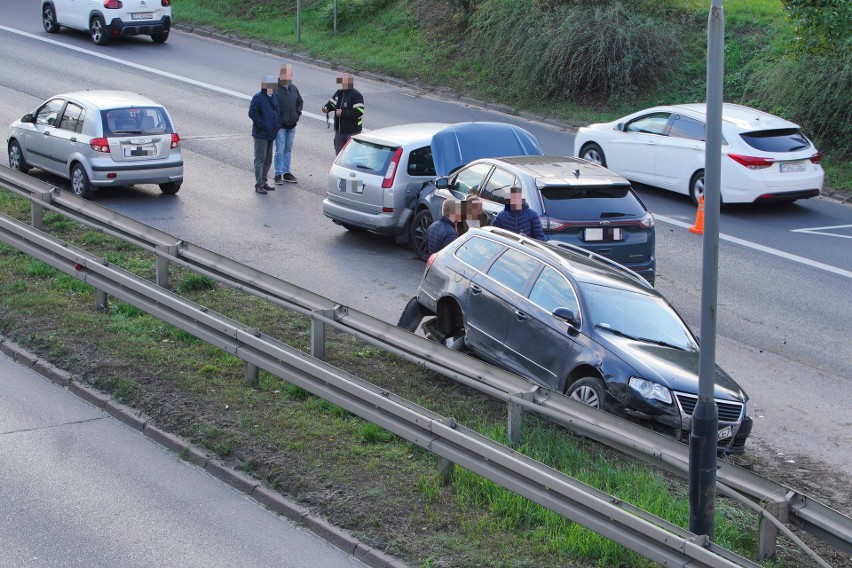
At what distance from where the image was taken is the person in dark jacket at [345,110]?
19.9m

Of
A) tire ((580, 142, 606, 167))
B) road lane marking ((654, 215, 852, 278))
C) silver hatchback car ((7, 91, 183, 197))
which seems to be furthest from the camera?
tire ((580, 142, 606, 167))

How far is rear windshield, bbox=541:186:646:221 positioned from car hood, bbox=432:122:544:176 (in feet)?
8.67

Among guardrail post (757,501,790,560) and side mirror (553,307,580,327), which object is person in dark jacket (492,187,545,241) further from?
guardrail post (757,501,790,560)

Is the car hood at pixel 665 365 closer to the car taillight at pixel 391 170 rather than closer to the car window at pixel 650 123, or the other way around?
the car taillight at pixel 391 170

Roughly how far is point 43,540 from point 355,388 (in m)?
2.53

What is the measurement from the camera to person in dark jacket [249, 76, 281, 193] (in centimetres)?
1881

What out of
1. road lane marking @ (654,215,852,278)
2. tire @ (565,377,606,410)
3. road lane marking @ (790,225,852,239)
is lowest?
road lane marking @ (654,215,852,278)

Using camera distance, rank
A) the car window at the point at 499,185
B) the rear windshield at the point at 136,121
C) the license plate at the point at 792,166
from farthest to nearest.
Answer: the license plate at the point at 792,166, the rear windshield at the point at 136,121, the car window at the point at 499,185

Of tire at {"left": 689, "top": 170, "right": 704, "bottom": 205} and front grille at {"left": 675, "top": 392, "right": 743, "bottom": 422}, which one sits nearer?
front grille at {"left": 675, "top": 392, "right": 743, "bottom": 422}

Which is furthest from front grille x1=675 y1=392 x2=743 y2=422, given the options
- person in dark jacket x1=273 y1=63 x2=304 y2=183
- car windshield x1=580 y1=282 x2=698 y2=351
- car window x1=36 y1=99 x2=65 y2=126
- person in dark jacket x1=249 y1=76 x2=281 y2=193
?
car window x1=36 y1=99 x2=65 y2=126

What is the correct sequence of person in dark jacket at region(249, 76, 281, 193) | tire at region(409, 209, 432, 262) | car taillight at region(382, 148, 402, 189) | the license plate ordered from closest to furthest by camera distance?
tire at region(409, 209, 432, 262) < car taillight at region(382, 148, 402, 189) < the license plate < person in dark jacket at region(249, 76, 281, 193)

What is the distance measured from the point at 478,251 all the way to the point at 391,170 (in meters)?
4.83

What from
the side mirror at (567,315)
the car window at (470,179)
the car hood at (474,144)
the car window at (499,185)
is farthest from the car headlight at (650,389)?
the car hood at (474,144)

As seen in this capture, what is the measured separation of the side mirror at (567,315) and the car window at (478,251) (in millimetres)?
1363
